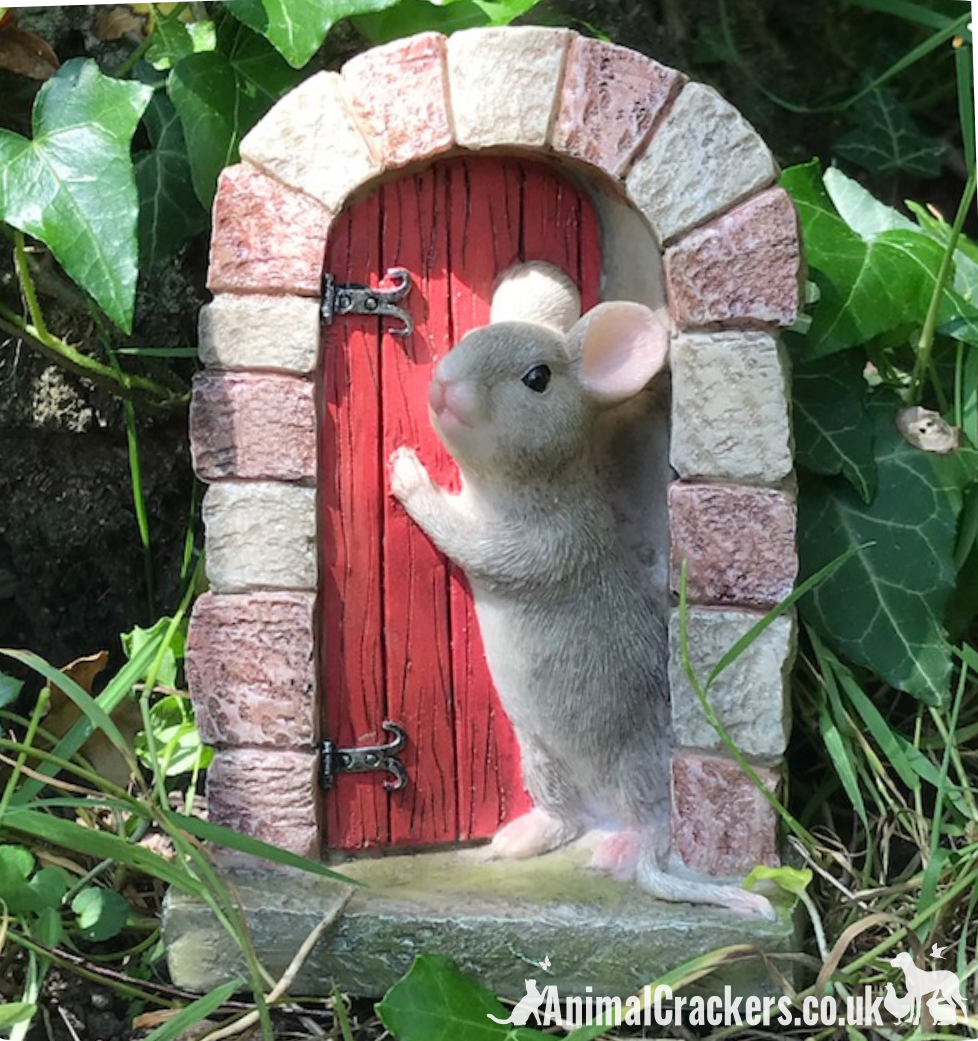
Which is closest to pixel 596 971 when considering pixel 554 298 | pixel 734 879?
pixel 734 879

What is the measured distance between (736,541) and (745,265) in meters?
0.34

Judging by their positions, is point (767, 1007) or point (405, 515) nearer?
point (767, 1007)

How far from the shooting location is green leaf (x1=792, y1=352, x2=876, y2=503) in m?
1.82

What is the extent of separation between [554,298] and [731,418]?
0.29 m

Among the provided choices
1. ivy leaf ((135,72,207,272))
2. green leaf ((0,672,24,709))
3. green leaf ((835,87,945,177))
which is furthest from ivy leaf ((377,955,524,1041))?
green leaf ((835,87,945,177))

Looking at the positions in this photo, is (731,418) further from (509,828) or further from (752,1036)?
(752,1036)

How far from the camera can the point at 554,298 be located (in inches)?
67.2

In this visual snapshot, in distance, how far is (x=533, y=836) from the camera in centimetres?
175

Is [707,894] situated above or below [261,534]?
below

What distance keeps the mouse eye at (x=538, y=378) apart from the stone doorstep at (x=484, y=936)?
0.64 m

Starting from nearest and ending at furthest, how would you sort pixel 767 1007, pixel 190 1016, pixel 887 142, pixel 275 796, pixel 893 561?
pixel 190 1016
pixel 767 1007
pixel 275 796
pixel 893 561
pixel 887 142

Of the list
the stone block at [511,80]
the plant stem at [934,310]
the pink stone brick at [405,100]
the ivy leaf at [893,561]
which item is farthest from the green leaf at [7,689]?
the plant stem at [934,310]

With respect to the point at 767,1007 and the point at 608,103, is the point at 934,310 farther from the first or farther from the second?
the point at 767,1007

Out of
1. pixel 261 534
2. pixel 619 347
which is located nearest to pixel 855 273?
pixel 619 347
